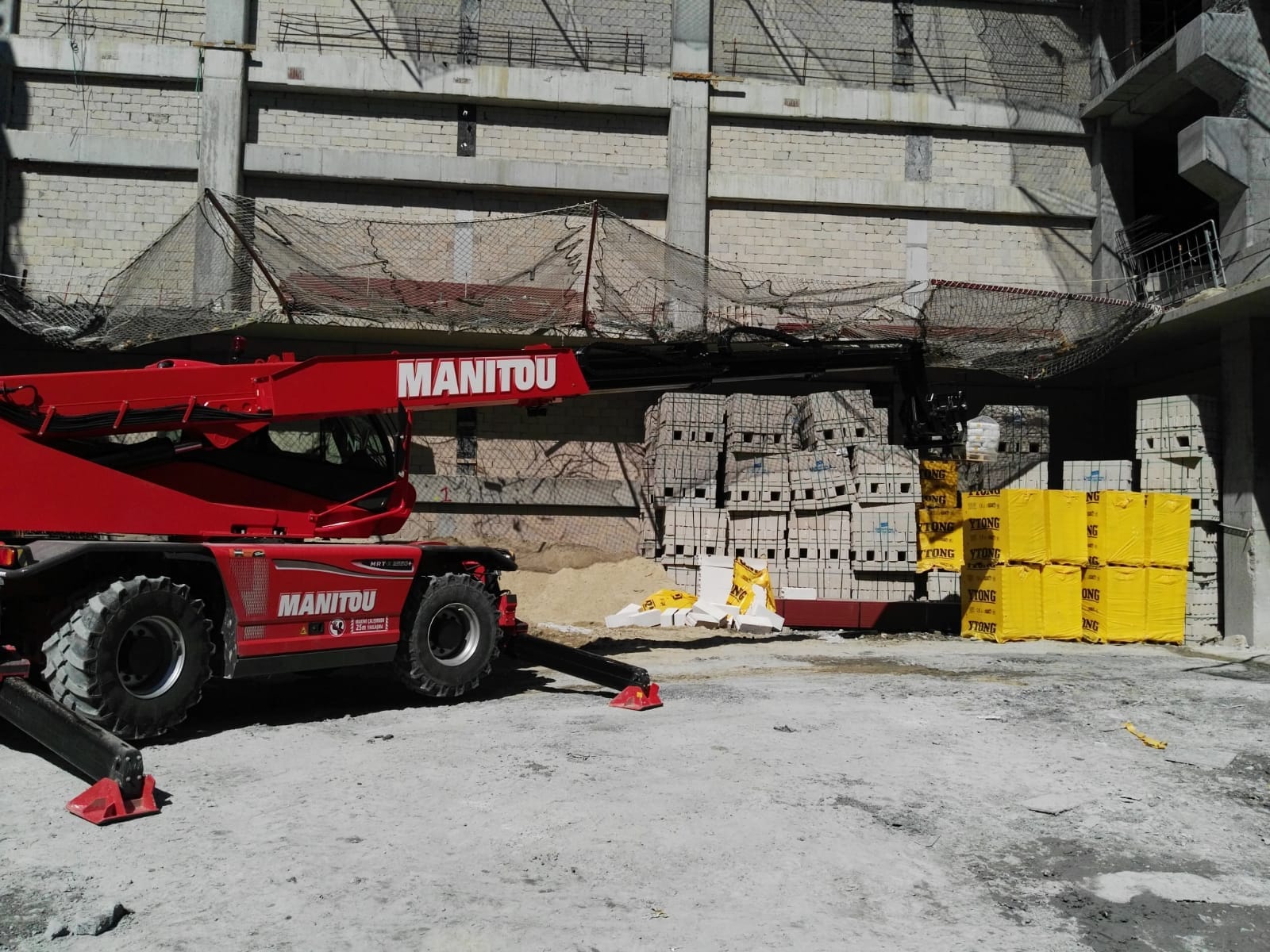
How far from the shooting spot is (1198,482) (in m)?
15.6

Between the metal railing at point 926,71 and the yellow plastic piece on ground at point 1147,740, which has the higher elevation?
the metal railing at point 926,71

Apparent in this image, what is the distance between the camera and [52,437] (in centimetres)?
736

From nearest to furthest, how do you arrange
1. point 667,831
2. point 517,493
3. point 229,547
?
point 667,831, point 229,547, point 517,493

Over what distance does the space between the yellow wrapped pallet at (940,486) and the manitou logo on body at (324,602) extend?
1001 centimetres

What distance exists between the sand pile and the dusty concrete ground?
701 centimetres

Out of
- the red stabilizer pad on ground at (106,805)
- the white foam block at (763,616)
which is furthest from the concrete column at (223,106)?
the red stabilizer pad on ground at (106,805)

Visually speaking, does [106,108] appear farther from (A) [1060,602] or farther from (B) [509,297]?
(A) [1060,602]

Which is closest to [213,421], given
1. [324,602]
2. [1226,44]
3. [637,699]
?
[324,602]

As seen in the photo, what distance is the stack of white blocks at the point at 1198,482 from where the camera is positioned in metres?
15.5

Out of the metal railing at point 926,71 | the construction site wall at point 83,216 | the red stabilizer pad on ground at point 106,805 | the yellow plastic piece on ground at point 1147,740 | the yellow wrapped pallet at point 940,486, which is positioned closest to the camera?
the red stabilizer pad on ground at point 106,805

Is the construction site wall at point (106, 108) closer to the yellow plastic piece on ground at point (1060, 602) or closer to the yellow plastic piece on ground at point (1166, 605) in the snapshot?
the yellow plastic piece on ground at point (1060, 602)

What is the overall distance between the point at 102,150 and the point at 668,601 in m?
12.9

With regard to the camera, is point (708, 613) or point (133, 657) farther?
point (708, 613)

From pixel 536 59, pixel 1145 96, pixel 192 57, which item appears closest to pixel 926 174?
pixel 1145 96
